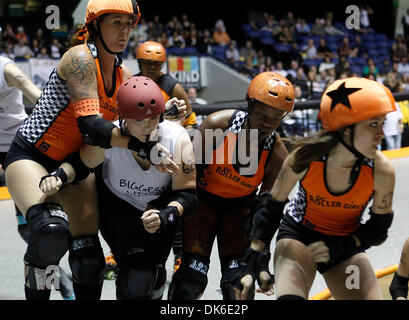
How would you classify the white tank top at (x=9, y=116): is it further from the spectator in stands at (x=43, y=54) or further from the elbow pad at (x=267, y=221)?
the spectator in stands at (x=43, y=54)

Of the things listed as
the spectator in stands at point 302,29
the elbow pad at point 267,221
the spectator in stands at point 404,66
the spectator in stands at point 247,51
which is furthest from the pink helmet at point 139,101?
the spectator in stands at point 302,29

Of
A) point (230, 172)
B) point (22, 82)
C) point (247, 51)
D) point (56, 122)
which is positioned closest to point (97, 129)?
point (56, 122)

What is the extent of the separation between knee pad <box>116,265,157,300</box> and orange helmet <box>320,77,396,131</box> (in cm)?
99

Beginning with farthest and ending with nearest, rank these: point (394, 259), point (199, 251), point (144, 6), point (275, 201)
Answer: point (144, 6) < point (394, 259) < point (199, 251) < point (275, 201)

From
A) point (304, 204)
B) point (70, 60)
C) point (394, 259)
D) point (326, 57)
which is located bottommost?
point (326, 57)

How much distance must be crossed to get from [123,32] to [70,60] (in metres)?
0.29

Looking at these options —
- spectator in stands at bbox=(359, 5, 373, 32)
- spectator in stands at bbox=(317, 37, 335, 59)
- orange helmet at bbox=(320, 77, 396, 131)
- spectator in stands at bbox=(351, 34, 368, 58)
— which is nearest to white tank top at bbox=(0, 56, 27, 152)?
orange helmet at bbox=(320, 77, 396, 131)

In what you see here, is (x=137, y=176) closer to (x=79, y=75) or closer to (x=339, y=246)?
(x=79, y=75)

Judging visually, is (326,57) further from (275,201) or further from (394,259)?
(275,201)

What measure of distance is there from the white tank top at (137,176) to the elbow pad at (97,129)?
159mm

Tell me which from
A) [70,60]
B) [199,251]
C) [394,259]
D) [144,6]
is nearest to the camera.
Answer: [70,60]

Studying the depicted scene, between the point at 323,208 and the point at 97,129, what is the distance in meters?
0.98

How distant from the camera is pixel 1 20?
1333 cm

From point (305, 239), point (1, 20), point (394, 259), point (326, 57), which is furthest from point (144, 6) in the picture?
point (305, 239)
